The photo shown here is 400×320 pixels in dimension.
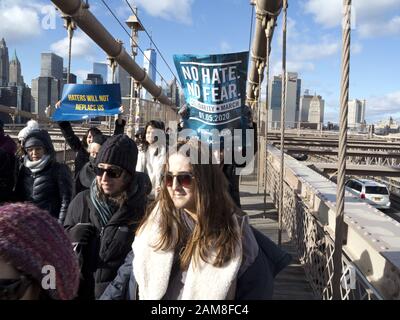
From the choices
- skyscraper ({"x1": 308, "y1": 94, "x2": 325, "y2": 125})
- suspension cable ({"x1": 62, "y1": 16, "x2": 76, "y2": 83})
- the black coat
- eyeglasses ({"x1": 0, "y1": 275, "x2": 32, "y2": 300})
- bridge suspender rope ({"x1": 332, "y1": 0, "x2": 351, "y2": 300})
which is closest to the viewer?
eyeglasses ({"x1": 0, "y1": 275, "x2": 32, "y2": 300})

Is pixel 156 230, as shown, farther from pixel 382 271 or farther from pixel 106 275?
pixel 382 271

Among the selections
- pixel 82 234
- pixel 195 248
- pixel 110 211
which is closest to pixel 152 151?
pixel 110 211

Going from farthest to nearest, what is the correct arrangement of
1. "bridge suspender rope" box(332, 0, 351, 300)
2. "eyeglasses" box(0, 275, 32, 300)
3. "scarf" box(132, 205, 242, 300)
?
"bridge suspender rope" box(332, 0, 351, 300)
"scarf" box(132, 205, 242, 300)
"eyeglasses" box(0, 275, 32, 300)

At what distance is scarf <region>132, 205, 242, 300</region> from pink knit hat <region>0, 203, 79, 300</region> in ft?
1.58

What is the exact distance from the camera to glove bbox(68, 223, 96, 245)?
1.97 m

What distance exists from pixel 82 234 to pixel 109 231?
397mm

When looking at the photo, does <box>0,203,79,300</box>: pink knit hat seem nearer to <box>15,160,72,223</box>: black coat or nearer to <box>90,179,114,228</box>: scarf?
<box>90,179,114,228</box>: scarf

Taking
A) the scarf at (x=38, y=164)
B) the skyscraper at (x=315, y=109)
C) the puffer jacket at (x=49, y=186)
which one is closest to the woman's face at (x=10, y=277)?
the puffer jacket at (x=49, y=186)

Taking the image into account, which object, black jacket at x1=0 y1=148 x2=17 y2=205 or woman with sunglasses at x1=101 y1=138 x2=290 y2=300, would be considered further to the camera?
black jacket at x1=0 y1=148 x2=17 y2=205

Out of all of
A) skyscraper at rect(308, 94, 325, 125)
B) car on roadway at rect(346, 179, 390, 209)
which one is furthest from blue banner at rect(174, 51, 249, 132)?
skyscraper at rect(308, 94, 325, 125)

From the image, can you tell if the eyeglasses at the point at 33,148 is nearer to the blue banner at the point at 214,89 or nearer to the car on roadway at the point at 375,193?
the blue banner at the point at 214,89

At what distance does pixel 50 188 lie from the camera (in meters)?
3.52

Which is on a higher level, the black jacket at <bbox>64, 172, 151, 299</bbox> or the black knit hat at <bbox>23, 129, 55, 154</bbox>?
the black knit hat at <bbox>23, 129, 55, 154</bbox>

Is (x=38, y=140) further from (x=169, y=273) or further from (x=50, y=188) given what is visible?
(x=169, y=273)
